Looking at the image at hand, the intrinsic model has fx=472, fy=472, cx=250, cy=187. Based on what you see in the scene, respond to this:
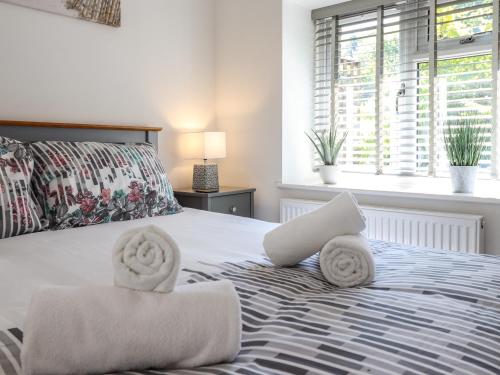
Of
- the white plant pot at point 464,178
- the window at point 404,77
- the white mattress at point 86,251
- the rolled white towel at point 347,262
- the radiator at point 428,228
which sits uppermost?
the window at point 404,77

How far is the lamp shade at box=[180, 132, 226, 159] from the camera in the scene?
3.20m

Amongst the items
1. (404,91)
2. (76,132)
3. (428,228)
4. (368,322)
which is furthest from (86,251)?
(404,91)

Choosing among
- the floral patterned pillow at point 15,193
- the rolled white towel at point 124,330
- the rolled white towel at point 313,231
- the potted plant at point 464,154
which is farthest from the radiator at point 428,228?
the rolled white towel at point 124,330

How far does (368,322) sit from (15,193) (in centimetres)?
154

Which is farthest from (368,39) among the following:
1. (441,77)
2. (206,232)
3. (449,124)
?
(206,232)

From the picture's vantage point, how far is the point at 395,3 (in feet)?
9.88

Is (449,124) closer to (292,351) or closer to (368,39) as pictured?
(368,39)

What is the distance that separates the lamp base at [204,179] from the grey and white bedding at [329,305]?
1347mm

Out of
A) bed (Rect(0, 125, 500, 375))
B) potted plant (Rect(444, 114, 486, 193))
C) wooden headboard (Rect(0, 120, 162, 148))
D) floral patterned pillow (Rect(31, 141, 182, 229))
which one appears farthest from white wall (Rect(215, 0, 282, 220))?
bed (Rect(0, 125, 500, 375))

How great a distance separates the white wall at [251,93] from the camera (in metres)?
3.22

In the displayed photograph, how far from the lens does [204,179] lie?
10.1 ft

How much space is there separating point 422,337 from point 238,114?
8.97 feet

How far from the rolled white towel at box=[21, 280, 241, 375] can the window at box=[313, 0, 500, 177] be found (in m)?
2.37

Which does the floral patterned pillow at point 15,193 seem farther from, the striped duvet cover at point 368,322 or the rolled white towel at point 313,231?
the rolled white towel at point 313,231
